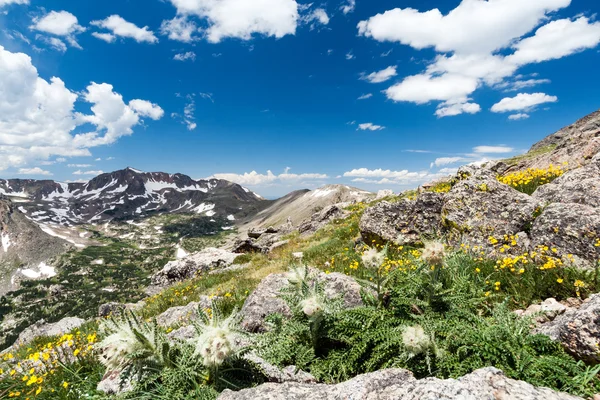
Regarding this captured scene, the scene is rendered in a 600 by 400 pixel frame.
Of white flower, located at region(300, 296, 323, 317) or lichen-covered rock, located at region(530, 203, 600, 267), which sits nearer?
white flower, located at region(300, 296, 323, 317)

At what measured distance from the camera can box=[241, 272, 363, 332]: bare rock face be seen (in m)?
6.22

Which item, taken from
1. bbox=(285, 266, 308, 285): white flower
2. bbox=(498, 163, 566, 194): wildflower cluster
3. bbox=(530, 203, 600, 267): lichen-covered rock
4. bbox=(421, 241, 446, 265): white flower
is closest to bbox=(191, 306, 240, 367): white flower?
bbox=(285, 266, 308, 285): white flower

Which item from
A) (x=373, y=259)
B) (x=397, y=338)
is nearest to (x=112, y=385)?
(x=397, y=338)

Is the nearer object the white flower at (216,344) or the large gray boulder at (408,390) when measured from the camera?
the large gray boulder at (408,390)

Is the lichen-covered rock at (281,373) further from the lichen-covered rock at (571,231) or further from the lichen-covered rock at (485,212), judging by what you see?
the lichen-covered rock at (485,212)

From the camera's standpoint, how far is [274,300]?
260 inches

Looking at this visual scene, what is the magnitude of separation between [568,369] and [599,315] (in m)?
0.83

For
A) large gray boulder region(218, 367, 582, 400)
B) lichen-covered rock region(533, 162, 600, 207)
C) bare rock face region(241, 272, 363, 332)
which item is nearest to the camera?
large gray boulder region(218, 367, 582, 400)

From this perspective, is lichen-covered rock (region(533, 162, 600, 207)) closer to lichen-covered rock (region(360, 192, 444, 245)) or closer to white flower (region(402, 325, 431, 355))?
lichen-covered rock (region(360, 192, 444, 245))

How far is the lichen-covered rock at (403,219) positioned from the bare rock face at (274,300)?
6.34 meters

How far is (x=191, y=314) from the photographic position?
8828mm

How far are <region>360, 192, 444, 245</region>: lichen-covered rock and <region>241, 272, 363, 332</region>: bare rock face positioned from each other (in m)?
6.34

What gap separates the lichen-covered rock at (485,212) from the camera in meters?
8.70

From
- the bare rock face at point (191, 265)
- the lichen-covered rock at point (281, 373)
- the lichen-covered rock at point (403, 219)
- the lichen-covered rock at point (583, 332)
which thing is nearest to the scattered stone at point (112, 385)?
the lichen-covered rock at point (281, 373)
